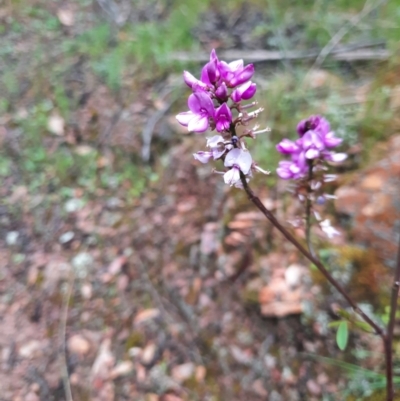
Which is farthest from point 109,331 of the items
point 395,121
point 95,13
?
point 95,13

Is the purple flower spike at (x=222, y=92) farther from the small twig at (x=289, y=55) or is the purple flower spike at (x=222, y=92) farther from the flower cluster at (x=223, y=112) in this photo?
Answer: the small twig at (x=289, y=55)

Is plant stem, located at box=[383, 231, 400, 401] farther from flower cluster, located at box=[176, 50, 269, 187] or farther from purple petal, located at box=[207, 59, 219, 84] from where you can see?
purple petal, located at box=[207, 59, 219, 84]

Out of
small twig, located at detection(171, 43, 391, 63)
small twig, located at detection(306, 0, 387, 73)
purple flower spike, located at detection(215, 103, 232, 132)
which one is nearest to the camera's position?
purple flower spike, located at detection(215, 103, 232, 132)

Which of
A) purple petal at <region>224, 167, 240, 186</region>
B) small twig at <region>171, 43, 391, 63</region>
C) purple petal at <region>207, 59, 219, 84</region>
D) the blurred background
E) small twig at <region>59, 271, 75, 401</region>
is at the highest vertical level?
purple petal at <region>207, 59, 219, 84</region>

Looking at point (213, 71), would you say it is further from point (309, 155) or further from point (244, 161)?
point (309, 155)

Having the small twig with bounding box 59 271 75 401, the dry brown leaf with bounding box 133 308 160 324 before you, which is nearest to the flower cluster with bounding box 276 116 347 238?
the dry brown leaf with bounding box 133 308 160 324

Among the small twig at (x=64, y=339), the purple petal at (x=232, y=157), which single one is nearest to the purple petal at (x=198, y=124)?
the purple petal at (x=232, y=157)
